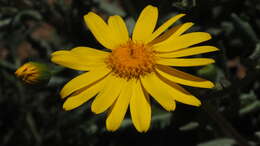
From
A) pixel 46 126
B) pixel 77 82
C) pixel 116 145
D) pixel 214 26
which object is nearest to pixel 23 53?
A: pixel 46 126

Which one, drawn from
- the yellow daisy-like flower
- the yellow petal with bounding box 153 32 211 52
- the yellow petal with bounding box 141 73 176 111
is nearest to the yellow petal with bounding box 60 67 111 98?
the yellow daisy-like flower

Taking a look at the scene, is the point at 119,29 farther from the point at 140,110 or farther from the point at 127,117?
the point at 127,117

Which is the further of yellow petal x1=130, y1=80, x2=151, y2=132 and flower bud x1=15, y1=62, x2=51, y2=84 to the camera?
flower bud x1=15, y1=62, x2=51, y2=84

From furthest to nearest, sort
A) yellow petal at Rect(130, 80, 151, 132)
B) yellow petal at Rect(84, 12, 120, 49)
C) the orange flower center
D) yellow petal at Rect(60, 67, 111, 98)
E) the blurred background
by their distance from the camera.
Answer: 1. the blurred background
2. yellow petal at Rect(84, 12, 120, 49)
3. the orange flower center
4. yellow petal at Rect(60, 67, 111, 98)
5. yellow petal at Rect(130, 80, 151, 132)

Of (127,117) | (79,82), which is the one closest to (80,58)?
(79,82)

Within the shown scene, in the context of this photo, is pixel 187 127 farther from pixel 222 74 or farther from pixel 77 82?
pixel 77 82

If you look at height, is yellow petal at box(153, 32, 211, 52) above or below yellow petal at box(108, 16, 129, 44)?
below

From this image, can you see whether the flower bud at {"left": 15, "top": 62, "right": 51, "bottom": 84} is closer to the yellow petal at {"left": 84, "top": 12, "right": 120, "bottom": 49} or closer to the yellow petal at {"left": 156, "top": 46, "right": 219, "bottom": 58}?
the yellow petal at {"left": 84, "top": 12, "right": 120, "bottom": 49}
